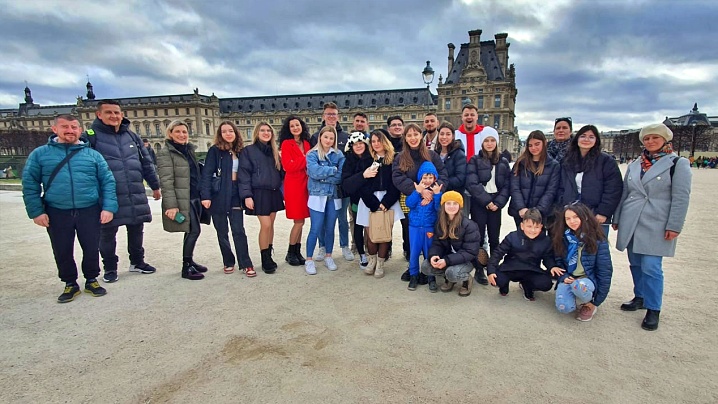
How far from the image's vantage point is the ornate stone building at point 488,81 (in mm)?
58375

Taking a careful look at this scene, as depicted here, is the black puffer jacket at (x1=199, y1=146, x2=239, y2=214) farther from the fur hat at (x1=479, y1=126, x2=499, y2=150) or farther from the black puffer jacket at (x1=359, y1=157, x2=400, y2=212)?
the fur hat at (x1=479, y1=126, x2=499, y2=150)

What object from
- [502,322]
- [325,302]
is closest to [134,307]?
[325,302]

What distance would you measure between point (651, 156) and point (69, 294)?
20.5ft

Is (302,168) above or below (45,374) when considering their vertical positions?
above

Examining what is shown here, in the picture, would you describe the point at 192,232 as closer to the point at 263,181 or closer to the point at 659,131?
the point at 263,181

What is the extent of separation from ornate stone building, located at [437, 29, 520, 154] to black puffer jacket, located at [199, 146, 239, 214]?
59103mm

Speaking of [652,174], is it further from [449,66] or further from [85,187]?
[449,66]

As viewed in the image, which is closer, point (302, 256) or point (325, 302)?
point (325, 302)

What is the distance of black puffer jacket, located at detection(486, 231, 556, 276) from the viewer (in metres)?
3.68

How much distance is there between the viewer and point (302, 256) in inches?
205

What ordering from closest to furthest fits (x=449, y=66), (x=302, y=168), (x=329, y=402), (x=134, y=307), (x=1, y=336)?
(x=329, y=402)
(x=1, y=336)
(x=134, y=307)
(x=302, y=168)
(x=449, y=66)

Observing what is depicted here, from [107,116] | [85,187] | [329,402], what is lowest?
[329,402]

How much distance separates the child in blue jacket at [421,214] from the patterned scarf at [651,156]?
2.03 meters

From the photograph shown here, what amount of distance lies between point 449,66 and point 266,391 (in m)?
68.1
